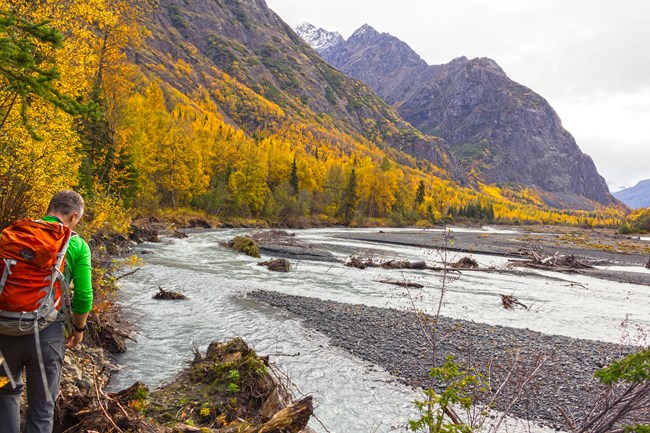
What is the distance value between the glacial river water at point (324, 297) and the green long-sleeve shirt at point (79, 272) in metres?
5.06

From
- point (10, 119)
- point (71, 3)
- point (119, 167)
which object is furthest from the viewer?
point (119, 167)

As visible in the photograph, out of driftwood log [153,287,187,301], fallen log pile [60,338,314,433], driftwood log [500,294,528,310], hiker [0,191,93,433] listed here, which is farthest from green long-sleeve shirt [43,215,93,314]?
driftwood log [500,294,528,310]

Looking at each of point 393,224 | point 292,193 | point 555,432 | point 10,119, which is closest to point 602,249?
point 393,224

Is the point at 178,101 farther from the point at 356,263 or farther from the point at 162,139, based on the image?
the point at 356,263

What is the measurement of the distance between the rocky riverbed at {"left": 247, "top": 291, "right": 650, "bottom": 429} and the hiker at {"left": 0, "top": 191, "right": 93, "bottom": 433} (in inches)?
240

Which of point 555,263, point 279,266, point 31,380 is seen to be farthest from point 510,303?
point 555,263

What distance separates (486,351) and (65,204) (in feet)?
Answer: 40.5

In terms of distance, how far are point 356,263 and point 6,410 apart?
2738 cm

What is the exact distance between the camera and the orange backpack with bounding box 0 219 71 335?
3904 millimetres

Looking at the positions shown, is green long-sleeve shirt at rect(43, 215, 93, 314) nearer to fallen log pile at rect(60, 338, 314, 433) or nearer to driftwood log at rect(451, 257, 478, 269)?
fallen log pile at rect(60, 338, 314, 433)

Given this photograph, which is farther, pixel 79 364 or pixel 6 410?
pixel 79 364

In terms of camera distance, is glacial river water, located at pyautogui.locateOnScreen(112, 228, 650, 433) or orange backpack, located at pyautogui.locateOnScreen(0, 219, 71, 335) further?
glacial river water, located at pyautogui.locateOnScreen(112, 228, 650, 433)

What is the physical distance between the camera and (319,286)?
22.6 meters

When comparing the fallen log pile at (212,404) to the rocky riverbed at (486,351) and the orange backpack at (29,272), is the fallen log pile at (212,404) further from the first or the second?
the rocky riverbed at (486,351)
